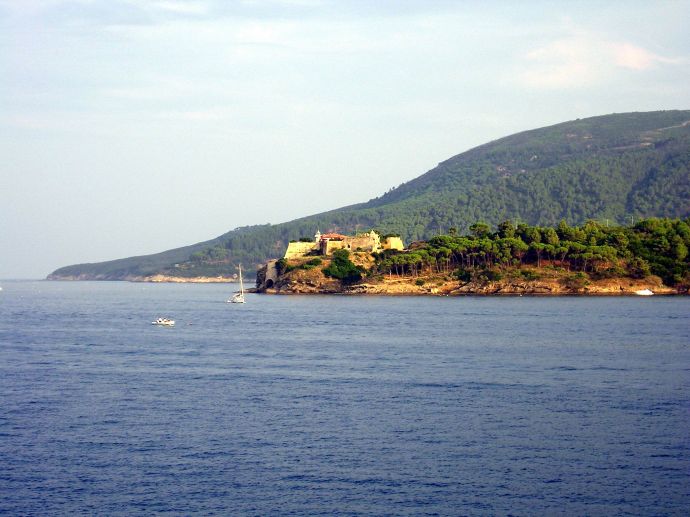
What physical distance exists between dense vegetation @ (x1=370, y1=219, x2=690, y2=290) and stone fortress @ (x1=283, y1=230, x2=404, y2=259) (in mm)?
5930

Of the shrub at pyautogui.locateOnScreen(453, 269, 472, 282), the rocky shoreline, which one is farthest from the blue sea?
the shrub at pyautogui.locateOnScreen(453, 269, 472, 282)

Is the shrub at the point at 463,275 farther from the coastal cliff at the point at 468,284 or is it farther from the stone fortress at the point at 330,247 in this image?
the stone fortress at the point at 330,247

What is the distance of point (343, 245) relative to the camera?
7180 inches

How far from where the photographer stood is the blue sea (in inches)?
1331

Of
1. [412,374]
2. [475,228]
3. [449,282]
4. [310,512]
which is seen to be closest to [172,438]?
[310,512]

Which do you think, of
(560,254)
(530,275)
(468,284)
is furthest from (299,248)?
(560,254)

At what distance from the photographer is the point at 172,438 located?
4188 centimetres

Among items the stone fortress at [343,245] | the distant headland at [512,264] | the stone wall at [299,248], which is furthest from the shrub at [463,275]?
the stone wall at [299,248]

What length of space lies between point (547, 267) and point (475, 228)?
80.2 ft

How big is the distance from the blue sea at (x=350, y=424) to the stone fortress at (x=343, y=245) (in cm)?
9559

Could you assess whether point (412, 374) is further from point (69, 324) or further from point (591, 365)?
point (69, 324)

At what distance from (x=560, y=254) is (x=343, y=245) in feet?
144

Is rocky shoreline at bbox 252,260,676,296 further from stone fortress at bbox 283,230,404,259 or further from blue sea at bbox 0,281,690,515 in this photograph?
blue sea at bbox 0,281,690,515

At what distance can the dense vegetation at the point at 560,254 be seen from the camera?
155m
